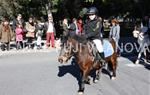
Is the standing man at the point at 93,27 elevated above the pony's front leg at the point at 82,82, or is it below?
above

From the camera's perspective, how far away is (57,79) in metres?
12.7

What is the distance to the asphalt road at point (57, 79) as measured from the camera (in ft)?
35.2

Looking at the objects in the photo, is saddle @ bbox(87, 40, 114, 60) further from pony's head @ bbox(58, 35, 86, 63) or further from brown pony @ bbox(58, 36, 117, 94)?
pony's head @ bbox(58, 35, 86, 63)

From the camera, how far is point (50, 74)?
1373cm

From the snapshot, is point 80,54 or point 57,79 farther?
point 57,79

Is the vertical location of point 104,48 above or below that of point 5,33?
above

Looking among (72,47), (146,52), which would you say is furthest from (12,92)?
(146,52)

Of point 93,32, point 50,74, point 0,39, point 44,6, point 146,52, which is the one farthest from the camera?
point 44,6

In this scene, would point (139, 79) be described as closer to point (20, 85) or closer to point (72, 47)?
point (72, 47)

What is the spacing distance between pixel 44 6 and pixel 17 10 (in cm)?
242

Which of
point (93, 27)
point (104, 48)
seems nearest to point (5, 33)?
point (104, 48)

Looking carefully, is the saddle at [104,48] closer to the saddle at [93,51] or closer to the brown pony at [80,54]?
the saddle at [93,51]

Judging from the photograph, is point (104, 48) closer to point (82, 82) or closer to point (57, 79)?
point (82, 82)

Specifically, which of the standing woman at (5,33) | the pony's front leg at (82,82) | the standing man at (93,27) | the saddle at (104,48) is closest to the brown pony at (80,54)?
the pony's front leg at (82,82)
